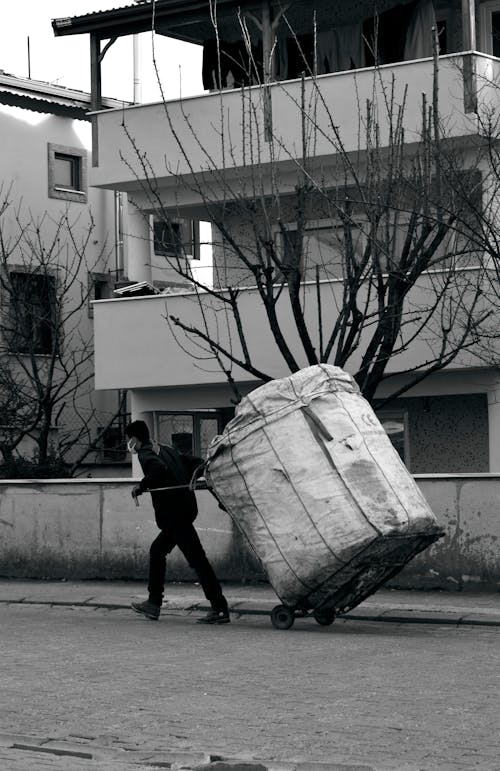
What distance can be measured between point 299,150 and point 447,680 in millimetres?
13730

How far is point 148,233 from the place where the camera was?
2692 cm

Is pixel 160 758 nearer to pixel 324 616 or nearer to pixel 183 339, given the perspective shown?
pixel 324 616

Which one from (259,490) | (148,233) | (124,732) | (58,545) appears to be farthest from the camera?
(148,233)

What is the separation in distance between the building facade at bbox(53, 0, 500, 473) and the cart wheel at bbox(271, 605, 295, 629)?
8.39 meters

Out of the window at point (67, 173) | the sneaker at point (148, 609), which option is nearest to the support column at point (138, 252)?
the window at point (67, 173)

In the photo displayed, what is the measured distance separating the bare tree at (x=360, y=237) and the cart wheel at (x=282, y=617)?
429 centimetres

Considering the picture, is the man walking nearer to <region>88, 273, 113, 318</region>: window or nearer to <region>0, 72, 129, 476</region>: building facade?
<region>0, 72, 129, 476</region>: building facade

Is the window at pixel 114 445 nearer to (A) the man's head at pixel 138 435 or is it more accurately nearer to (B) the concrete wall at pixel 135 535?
(B) the concrete wall at pixel 135 535

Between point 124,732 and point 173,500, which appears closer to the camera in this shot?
point 124,732

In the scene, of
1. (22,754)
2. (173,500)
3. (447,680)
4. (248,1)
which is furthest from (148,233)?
(22,754)

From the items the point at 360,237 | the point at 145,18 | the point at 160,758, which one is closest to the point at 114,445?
the point at 145,18

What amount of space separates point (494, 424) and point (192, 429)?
6.35m

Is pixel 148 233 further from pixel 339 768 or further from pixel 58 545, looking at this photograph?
pixel 339 768

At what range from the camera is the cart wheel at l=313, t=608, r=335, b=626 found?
12898mm
